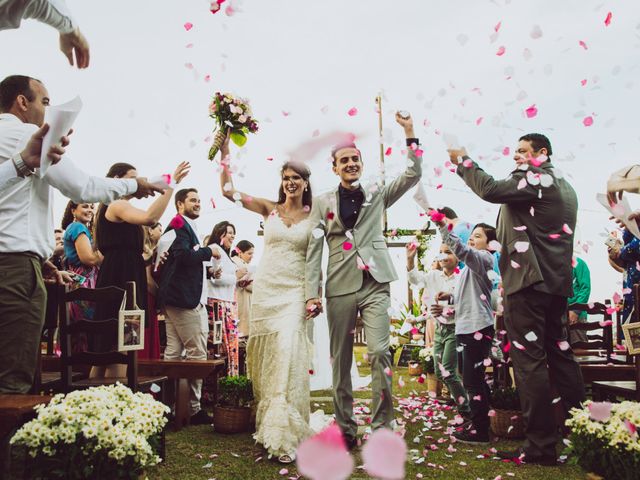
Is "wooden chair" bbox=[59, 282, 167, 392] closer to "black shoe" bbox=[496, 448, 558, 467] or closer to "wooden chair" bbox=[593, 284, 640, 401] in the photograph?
"black shoe" bbox=[496, 448, 558, 467]

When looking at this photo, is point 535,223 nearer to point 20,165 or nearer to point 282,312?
point 282,312

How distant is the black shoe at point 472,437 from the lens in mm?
4066

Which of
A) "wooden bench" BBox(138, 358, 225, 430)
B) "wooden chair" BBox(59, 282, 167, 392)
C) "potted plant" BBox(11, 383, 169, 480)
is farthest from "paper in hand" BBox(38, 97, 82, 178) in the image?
"wooden bench" BBox(138, 358, 225, 430)

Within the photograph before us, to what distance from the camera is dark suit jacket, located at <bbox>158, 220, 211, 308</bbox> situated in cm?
473

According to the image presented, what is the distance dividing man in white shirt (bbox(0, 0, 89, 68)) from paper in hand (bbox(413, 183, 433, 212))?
8.01 feet

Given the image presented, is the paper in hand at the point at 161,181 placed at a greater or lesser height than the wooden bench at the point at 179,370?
greater

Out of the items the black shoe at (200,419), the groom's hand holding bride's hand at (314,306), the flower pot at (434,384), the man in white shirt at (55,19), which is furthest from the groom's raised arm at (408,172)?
the flower pot at (434,384)

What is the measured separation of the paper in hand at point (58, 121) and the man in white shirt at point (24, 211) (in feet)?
0.13

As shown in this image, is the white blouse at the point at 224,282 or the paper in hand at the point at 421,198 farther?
the white blouse at the point at 224,282

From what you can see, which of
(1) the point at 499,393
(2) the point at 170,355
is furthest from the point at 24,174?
(1) the point at 499,393

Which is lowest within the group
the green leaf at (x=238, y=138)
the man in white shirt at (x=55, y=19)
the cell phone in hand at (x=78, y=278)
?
the cell phone in hand at (x=78, y=278)

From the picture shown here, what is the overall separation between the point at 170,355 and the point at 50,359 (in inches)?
39.0

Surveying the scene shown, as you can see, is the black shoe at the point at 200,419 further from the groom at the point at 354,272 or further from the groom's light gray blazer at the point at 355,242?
the groom's light gray blazer at the point at 355,242

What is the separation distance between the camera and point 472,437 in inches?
161
